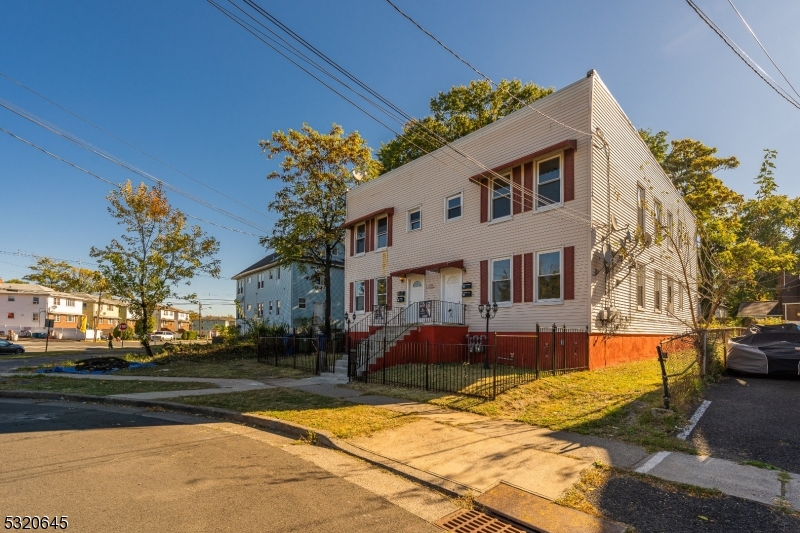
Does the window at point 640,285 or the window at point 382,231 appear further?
the window at point 382,231

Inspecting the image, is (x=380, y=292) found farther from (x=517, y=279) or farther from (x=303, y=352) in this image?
(x=517, y=279)

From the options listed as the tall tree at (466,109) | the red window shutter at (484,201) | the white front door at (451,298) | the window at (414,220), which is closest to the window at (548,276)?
the red window shutter at (484,201)

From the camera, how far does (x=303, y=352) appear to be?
22.4 meters

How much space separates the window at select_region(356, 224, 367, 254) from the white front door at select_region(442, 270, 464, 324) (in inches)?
244

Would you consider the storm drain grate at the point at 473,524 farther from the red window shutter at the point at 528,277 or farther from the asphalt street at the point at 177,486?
the red window shutter at the point at 528,277

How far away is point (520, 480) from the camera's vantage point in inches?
204

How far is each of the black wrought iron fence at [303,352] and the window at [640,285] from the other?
36.0ft

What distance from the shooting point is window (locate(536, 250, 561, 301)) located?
14.3m

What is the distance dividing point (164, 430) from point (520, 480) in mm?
5853

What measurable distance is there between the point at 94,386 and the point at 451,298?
11698mm

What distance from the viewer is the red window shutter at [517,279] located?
15.1m

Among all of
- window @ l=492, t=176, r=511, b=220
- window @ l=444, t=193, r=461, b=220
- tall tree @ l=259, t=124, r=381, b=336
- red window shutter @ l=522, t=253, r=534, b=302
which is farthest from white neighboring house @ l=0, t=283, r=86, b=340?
red window shutter @ l=522, t=253, r=534, b=302

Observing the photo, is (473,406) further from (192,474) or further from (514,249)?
(514,249)

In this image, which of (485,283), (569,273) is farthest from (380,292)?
(569,273)
